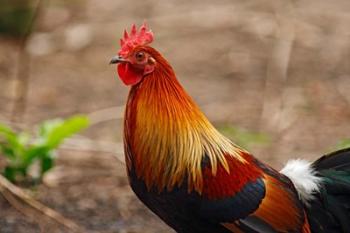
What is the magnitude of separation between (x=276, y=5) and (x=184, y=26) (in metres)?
1.03

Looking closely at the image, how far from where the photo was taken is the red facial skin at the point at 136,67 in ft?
14.3

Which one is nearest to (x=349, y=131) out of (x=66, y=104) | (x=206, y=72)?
(x=206, y=72)

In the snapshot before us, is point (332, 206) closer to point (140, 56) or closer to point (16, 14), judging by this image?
point (140, 56)

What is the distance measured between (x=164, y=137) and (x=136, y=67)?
369mm

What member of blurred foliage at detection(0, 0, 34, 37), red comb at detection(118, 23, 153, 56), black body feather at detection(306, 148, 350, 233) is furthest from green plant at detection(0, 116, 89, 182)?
blurred foliage at detection(0, 0, 34, 37)

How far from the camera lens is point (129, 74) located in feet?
14.4

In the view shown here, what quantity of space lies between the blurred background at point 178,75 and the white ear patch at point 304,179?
3.85 ft

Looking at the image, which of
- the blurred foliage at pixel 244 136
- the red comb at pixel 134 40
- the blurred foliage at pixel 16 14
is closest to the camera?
the red comb at pixel 134 40

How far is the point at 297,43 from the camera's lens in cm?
920

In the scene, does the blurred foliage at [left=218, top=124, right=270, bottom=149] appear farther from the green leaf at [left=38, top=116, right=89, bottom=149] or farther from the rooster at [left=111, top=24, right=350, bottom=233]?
the rooster at [left=111, top=24, right=350, bottom=233]

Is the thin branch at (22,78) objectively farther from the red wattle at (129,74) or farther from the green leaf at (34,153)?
the red wattle at (129,74)

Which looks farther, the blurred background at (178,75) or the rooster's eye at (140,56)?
the blurred background at (178,75)

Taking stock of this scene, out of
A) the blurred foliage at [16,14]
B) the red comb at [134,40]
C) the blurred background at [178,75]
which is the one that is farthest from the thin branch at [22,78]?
the red comb at [134,40]

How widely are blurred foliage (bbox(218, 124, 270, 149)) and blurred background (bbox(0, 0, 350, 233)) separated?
1cm
